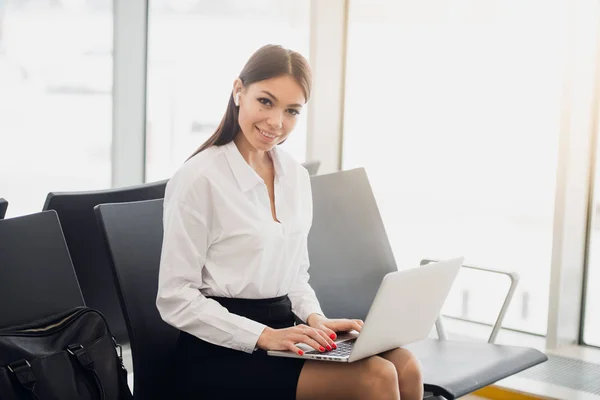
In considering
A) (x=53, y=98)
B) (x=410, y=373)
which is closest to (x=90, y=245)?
(x=410, y=373)

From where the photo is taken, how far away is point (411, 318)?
2.13m

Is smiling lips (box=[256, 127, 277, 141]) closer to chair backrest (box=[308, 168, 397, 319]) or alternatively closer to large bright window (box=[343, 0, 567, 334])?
chair backrest (box=[308, 168, 397, 319])

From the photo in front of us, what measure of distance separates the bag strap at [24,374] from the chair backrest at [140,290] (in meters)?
0.31

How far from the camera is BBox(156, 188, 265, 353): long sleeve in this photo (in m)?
2.06

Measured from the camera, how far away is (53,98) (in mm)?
4895

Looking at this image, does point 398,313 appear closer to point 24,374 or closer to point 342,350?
point 342,350

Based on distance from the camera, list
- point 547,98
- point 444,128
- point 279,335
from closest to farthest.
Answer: point 279,335 < point 547,98 < point 444,128

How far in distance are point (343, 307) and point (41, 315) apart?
1.07m

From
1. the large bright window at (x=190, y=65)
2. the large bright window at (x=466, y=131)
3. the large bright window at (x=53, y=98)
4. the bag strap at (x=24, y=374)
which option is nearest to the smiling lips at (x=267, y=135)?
the bag strap at (x=24, y=374)

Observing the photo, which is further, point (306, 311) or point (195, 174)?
point (306, 311)

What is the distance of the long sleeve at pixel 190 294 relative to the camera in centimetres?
206

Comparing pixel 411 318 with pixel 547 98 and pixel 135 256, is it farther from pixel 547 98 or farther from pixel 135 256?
pixel 547 98

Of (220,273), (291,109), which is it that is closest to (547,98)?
(291,109)

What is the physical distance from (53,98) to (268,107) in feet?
9.91
